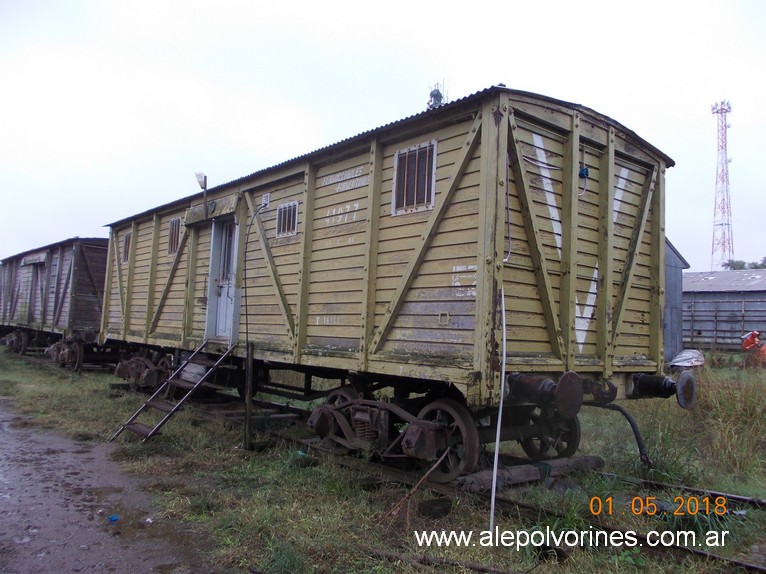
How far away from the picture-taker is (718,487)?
5426mm

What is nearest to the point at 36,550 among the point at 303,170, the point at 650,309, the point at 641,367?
the point at 303,170

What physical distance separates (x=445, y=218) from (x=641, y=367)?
8.82ft

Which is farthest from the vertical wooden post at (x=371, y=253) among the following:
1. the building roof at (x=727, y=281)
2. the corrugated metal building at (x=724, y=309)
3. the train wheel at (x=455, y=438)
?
the building roof at (x=727, y=281)

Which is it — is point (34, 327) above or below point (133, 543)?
above

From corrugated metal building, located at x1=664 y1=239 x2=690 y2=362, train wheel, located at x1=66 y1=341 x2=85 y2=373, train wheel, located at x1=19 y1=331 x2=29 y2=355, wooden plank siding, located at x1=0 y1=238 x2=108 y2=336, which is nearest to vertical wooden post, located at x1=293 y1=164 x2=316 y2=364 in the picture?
wooden plank siding, located at x1=0 y1=238 x2=108 y2=336

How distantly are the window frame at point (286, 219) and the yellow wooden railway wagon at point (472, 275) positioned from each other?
27 millimetres

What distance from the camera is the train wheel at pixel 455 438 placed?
16.1 feet

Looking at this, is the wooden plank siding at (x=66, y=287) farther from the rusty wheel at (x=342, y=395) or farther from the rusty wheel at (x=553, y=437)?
the rusty wheel at (x=553, y=437)

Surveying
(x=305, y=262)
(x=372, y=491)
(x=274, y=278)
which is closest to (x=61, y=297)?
(x=274, y=278)

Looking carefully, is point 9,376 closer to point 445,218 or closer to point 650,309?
point 445,218

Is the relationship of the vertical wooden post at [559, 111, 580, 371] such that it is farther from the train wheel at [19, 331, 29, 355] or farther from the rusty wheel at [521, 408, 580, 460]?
the train wheel at [19, 331, 29, 355]

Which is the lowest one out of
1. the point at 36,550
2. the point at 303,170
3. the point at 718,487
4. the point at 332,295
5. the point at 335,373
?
the point at 36,550

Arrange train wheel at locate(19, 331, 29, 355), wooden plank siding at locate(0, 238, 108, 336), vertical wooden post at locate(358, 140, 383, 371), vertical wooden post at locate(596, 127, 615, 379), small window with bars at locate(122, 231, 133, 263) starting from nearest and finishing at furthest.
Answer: vertical wooden post at locate(596, 127, 615, 379)
vertical wooden post at locate(358, 140, 383, 371)
small window with bars at locate(122, 231, 133, 263)
wooden plank siding at locate(0, 238, 108, 336)
train wheel at locate(19, 331, 29, 355)

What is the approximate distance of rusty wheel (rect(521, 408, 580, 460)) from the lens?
5.85 metres
